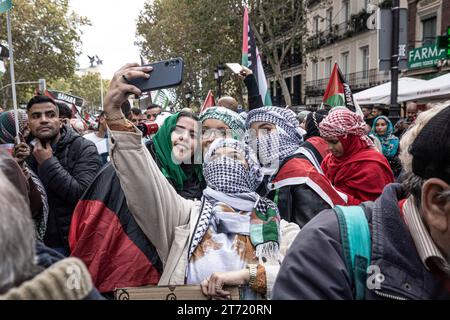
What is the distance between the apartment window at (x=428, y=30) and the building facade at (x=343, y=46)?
280cm

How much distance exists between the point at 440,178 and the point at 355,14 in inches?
1114

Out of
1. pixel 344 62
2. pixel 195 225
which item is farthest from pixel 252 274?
pixel 344 62

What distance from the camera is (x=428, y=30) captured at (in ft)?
68.3

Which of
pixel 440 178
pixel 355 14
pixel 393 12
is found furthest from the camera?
pixel 355 14

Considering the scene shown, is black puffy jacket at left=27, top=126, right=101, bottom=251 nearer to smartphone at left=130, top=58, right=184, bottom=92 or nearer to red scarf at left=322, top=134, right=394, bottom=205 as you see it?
smartphone at left=130, top=58, right=184, bottom=92

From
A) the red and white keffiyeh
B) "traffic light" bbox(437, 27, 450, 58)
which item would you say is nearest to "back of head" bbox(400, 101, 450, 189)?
the red and white keffiyeh

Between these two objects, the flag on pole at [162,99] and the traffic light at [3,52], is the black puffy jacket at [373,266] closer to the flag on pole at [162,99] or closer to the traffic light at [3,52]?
the traffic light at [3,52]

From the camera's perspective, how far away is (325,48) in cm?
3147

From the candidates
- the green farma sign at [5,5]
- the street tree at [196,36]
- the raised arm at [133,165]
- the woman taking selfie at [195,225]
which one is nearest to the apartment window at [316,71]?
the street tree at [196,36]

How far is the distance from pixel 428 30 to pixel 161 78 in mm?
21495

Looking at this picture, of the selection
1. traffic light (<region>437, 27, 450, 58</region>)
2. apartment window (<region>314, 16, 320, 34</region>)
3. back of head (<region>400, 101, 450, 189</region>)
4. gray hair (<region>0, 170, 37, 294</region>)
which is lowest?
gray hair (<region>0, 170, 37, 294</region>)

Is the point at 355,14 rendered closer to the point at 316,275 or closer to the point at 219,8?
the point at 219,8

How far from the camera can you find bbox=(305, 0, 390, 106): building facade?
25880 millimetres

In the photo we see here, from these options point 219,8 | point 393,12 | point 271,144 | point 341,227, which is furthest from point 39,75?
point 341,227
